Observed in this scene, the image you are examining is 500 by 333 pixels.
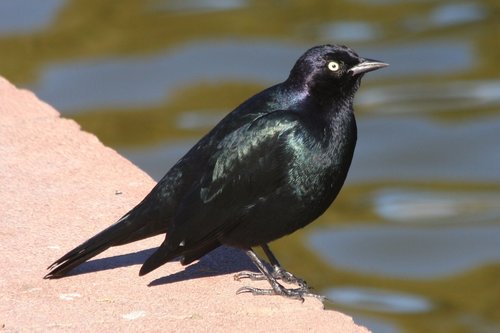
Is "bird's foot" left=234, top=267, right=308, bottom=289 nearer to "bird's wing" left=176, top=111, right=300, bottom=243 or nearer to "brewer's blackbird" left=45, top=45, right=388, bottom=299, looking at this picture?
"brewer's blackbird" left=45, top=45, right=388, bottom=299

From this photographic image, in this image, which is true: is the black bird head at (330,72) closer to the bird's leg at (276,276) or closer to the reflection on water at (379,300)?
the bird's leg at (276,276)

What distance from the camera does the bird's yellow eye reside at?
18.4ft

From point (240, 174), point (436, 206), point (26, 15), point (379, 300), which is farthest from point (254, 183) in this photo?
point (26, 15)

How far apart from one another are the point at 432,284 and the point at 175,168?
410cm

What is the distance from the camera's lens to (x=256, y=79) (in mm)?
11609

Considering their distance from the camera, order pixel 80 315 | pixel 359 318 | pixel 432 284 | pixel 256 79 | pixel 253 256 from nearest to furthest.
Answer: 1. pixel 80 315
2. pixel 253 256
3. pixel 359 318
4. pixel 432 284
5. pixel 256 79

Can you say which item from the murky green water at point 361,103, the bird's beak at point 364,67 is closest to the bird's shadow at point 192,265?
the bird's beak at point 364,67

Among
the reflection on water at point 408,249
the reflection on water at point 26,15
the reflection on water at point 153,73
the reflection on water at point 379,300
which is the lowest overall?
the reflection on water at point 379,300

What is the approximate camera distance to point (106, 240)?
5426mm

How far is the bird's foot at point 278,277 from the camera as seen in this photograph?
5477 millimetres

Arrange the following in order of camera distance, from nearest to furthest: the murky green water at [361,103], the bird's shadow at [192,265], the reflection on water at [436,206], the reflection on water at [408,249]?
the bird's shadow at [192,265], the murky green water at [361,103], the reflection on water at [408,249], the reflection on water at [436,206]

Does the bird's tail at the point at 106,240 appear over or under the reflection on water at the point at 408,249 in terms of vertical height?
under

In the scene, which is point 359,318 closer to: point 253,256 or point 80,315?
point 253,256

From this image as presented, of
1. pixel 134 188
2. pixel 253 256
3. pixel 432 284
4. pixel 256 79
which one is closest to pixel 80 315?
pixel 253 256
